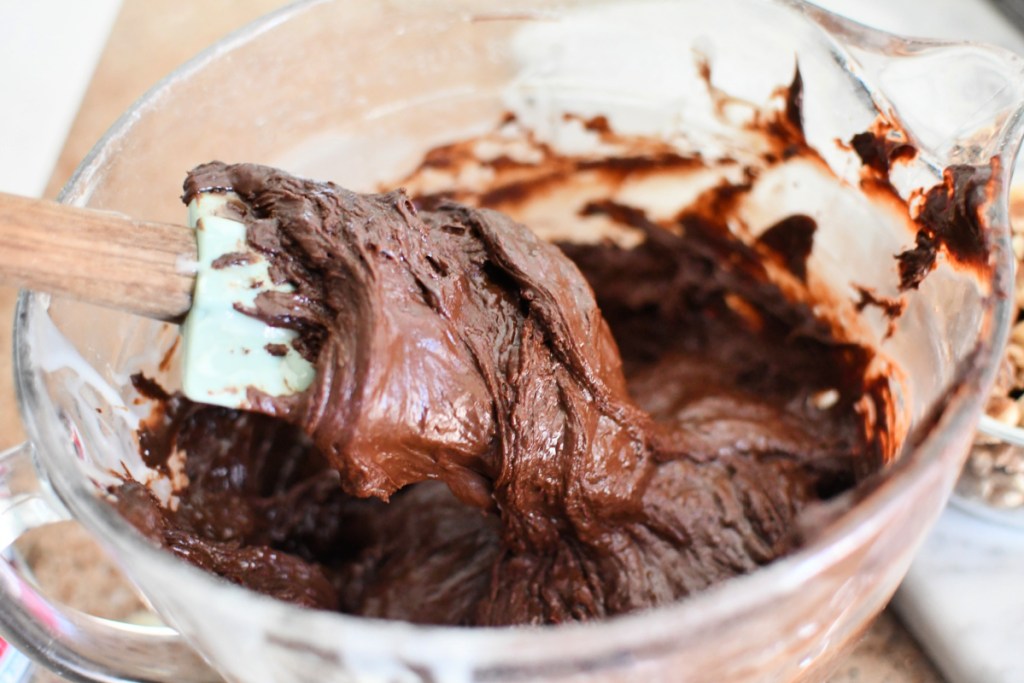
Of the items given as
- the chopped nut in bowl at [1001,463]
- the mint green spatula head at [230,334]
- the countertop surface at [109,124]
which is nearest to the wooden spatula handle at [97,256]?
the mint green spatula head at [230,334]

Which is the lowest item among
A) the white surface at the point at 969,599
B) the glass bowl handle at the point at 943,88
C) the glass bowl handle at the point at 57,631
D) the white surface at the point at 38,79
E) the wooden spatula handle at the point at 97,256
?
the white surface at the point at 969,599

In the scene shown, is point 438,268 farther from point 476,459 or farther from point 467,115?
point 467,115

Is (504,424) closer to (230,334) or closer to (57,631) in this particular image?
(230,334)

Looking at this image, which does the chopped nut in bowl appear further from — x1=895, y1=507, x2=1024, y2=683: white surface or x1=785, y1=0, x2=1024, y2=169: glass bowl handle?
x1=785, y1=0, x2=1024, y2=169: glass bowl handle

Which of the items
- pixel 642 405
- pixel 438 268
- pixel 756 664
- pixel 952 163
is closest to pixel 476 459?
pixel 438 268

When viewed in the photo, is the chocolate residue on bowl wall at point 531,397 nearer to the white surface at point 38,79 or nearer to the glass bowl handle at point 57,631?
the glass bowl handle at point 57,631

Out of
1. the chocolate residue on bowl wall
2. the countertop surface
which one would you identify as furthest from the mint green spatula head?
the countertop surface
